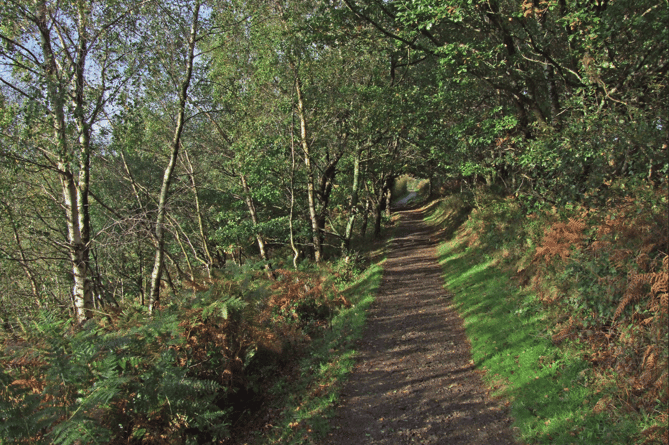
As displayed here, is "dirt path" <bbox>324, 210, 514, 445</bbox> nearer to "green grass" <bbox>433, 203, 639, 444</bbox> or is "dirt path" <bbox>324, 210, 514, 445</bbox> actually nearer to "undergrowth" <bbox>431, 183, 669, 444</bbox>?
"green grass" <bbox>433, 203, 639, 444</bbox>

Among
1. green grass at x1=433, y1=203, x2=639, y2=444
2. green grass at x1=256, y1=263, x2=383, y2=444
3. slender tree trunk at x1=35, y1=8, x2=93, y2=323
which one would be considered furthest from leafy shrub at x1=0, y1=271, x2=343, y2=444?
green grass at x1=433, y1=203, x2=639, y2=444

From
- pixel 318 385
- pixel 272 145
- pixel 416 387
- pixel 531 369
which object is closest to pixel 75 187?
pixel 318 385

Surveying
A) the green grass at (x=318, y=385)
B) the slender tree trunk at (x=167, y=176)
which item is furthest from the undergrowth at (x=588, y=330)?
the slender tree trunk at (x=167, y=176)

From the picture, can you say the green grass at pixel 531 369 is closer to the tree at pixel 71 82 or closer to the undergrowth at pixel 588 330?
the undergrowth at pixel 588 330

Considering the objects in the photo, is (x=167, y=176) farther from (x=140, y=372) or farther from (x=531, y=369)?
(x=531, y=369)

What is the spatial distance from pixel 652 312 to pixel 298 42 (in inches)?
470

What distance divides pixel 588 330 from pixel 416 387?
2995mm

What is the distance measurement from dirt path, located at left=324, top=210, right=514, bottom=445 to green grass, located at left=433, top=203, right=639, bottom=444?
302 mm

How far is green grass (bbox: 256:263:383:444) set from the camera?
621 cm

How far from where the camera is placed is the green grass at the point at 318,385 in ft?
20.4

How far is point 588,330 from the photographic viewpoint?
608 centimetres

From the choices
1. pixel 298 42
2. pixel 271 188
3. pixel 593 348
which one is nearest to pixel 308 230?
pixel 271 188

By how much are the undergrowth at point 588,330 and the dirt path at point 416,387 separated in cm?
46

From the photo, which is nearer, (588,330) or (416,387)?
(588,330)
